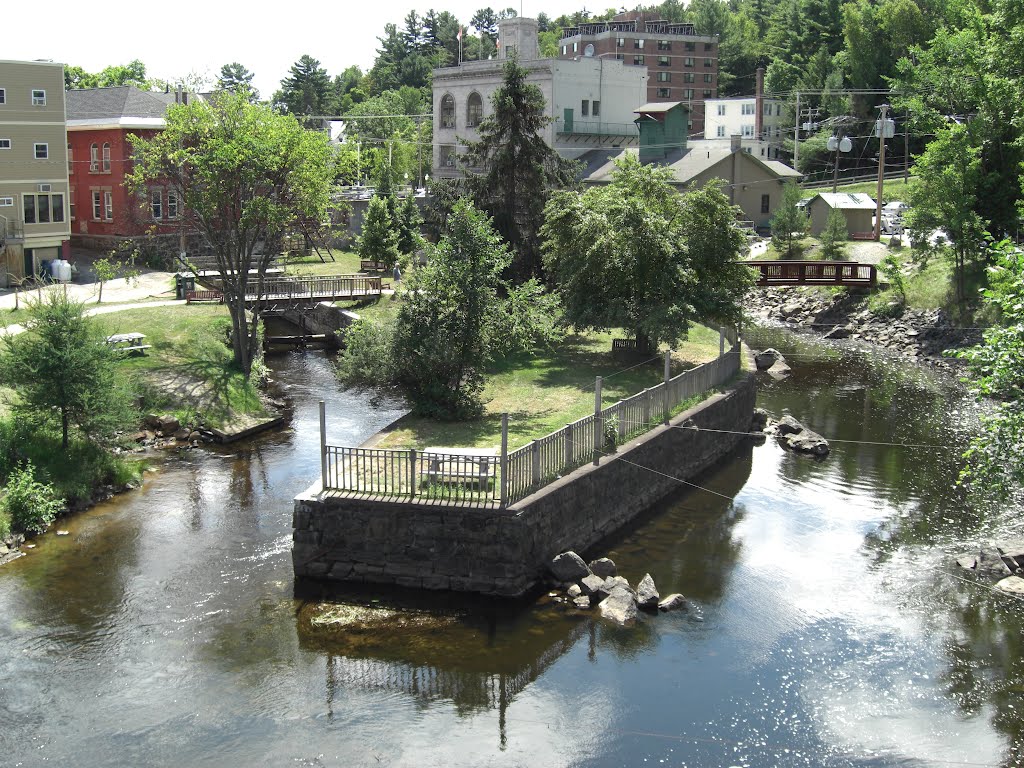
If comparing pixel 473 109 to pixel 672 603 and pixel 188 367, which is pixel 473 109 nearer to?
pixel 188 367

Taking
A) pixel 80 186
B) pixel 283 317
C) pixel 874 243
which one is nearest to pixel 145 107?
pixel 80 186

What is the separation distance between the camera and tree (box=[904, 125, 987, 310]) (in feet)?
152

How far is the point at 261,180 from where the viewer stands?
1414 inches

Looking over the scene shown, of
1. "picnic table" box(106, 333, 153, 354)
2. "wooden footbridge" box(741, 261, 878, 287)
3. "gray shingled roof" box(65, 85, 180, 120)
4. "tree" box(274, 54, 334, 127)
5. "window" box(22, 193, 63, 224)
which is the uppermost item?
"tree" box(274, 54, 334, 127)

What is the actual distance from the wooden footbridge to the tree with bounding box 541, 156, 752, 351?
654 inches

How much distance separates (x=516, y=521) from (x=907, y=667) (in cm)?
733

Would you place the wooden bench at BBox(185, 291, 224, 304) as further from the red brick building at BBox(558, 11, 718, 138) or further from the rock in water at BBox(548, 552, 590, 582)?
the red brick building at BBox(558, 11, 718, 138)

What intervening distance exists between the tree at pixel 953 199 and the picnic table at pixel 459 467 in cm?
3269

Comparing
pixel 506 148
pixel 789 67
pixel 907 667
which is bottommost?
pixel 907 667

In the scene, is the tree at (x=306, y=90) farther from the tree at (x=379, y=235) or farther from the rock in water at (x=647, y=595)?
the rock in water at (x=647, y=595)

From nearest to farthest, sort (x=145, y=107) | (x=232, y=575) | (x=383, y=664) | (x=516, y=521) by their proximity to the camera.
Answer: (x=383, y=664) < (x=516, y=521) < (x=232, y=575) < (x=145, y=107)

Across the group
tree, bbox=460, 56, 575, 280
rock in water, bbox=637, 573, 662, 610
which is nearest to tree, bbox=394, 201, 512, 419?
rock in water, bbox=637, 573, 662, 610

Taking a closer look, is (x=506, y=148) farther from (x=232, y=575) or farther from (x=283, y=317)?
(x=232, y=575)

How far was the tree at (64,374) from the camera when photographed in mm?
25406
